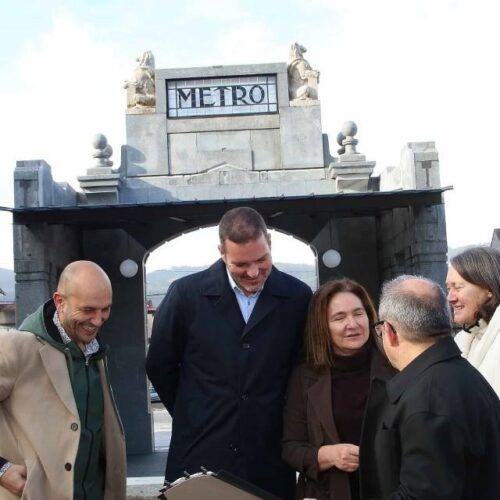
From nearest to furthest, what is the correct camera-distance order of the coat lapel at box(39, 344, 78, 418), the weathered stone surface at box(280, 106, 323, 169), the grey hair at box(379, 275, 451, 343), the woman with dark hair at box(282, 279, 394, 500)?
the grey hair at box(379, 275, 451, 343) → the coat lapel at box(39, 344, 78, 418) → the woman with dark hair at box(282, 279, 394, 500) → the weathered stone surface at box(280, 106, 323, 169)

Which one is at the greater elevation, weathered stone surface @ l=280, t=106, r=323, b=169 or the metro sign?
the metro sign

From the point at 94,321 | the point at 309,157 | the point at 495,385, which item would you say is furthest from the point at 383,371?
the point at 309,157

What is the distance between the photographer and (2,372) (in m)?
2.97

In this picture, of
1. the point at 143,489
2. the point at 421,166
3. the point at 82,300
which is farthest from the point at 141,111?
the point at 82,300

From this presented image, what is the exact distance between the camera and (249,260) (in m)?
3.51

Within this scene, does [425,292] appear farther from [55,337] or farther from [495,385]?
[55,337]

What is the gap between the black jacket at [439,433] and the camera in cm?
222

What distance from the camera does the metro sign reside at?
11.4 metres

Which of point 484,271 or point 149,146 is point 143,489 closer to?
point 484,271

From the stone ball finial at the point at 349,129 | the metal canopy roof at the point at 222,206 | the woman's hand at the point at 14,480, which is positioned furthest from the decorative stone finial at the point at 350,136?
the woman's hand at the point at 14,480

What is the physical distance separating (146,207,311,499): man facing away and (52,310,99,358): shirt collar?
452 mm

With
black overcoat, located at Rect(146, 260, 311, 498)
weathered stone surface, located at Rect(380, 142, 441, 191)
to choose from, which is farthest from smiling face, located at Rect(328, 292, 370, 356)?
weathered stone surface, located at Rect(380, 142, 441, 191)

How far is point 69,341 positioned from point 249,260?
0.89 m

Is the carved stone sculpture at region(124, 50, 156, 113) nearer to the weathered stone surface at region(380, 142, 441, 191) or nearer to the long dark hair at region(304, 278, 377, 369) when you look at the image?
the weathered stone surface at region(380, 142, 441, 191)
